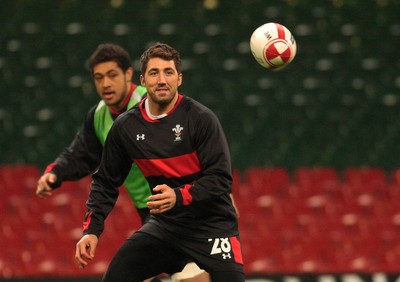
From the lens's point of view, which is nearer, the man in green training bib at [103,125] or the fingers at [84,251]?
the fingers at [84,251]

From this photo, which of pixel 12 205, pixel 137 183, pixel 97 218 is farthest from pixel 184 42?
pixel 97 218

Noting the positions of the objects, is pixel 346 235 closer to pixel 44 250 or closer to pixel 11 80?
pixel 44 250

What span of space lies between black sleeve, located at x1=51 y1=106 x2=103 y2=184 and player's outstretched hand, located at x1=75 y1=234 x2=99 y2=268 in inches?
46.5

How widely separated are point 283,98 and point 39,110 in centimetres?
328

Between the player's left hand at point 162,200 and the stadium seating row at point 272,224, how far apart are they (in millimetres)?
3408

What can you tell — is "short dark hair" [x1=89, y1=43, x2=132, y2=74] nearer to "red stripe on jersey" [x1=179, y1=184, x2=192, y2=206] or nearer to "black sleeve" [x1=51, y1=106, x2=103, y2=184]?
"black sleeve" [x1=51, y1=106, x2=103, y2=184]

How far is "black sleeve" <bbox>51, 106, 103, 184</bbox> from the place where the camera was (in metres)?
5.42

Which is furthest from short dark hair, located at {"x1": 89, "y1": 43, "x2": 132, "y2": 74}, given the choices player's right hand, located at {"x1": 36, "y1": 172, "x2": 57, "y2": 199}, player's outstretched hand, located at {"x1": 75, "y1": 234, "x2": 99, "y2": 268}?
player's outstretched hand, located at {"x1": 75, "y1": 234, "x2": 99, "y2": 268}

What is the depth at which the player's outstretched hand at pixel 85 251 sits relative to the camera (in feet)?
13.8

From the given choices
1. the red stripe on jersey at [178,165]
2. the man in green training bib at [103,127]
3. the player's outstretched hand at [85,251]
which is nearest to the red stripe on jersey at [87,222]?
the player's outstretched hand at [85,251]

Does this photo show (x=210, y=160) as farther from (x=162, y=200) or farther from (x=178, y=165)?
(x=162, y=200)

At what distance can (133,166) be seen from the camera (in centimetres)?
519

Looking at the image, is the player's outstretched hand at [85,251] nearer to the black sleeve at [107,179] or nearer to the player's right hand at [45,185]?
the black sleeve at [107,179]

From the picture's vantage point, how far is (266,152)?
425 inches
